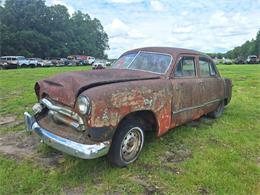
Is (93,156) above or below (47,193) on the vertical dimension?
above

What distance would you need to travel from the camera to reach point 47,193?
3070 millimetres

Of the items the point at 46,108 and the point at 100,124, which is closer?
the point at 100,124

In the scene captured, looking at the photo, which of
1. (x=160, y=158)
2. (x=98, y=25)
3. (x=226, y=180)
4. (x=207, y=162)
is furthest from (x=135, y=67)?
(x=98, y=25)

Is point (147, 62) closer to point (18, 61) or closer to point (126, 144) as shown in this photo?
point (126, 144)

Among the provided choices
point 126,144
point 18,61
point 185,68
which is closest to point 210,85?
point 185,68

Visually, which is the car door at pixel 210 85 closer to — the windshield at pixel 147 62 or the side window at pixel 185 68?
the side window at pixel 185 68

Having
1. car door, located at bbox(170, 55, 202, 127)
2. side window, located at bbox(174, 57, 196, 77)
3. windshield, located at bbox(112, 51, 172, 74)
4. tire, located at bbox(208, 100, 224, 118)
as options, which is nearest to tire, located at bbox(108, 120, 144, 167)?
car door, located at bbox(170, 55, 202, 127)

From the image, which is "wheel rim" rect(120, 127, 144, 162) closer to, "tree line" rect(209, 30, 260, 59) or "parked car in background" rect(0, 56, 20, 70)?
"parked car in background" rect(0, 56, 20, 70)

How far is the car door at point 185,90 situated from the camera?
4.44m

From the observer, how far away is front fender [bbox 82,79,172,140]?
3.16m

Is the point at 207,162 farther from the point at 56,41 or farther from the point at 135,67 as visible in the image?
the point at 56,41

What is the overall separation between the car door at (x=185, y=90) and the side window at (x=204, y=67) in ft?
0.93

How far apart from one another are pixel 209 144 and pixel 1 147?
3.67 meters

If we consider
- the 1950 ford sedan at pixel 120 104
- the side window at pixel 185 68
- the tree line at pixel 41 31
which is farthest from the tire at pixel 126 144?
the tree line at pixel 41 31
